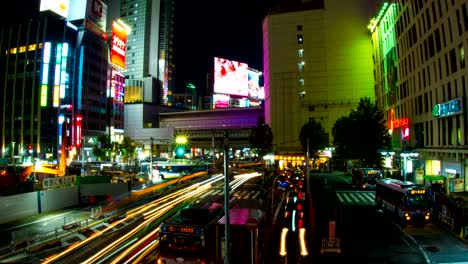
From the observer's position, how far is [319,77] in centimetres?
7294

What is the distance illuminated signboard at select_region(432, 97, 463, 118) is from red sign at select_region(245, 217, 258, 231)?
26.4 m

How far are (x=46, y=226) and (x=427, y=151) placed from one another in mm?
39311

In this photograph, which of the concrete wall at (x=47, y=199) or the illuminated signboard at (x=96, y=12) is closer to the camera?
the concrete wall at (x=47, y=199)

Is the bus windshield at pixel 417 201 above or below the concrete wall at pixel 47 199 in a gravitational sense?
above

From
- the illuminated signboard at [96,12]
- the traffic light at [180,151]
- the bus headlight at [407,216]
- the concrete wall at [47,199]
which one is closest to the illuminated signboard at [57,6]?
the illuminated signboard at [96,12]

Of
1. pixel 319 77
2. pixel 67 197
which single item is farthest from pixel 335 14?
pixel 67 197

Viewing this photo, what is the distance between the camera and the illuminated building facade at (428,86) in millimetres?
30453

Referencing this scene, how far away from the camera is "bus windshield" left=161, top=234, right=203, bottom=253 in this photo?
1217cm

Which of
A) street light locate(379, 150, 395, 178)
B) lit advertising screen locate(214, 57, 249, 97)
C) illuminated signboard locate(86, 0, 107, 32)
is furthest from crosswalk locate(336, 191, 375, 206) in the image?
illuminated signboard locate(86, 0, 107, 32)

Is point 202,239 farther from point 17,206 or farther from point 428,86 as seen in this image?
point 428,86

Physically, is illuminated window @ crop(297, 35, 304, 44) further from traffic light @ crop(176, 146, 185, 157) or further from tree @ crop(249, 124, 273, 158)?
traffic light @ crop(176, 146, 185, 157)

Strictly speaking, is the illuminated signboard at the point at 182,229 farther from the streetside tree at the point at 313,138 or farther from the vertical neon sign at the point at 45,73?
the vertical neon sign at the point at 45,73

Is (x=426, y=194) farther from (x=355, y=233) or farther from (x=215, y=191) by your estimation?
(x=215, y=191)

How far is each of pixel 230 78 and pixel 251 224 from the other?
85.8 meters
